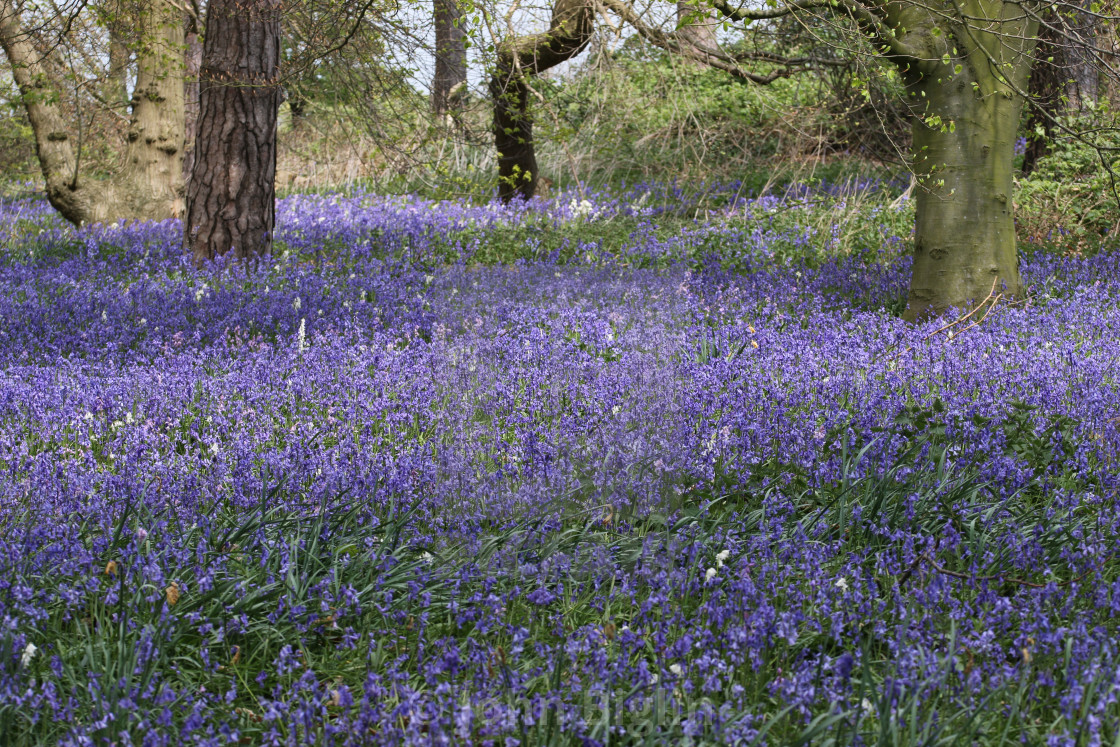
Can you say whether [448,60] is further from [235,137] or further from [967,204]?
[967,204]

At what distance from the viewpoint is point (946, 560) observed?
3.05 metres

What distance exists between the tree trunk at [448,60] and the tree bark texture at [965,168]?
10.5 ft

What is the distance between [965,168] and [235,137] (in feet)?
18.6

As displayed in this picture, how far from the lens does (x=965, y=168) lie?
6.41m

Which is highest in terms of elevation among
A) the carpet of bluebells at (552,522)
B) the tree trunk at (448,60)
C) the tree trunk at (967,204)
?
the tree trunk at (448,60)

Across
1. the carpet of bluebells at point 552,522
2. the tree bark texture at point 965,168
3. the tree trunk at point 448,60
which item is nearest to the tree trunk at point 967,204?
the tree bark texture at point 965,168

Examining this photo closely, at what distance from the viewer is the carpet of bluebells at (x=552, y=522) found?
7.30 feet

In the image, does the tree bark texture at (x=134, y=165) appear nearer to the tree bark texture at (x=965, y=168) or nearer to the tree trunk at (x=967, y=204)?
the tree bark texture at (x=965, y=168)

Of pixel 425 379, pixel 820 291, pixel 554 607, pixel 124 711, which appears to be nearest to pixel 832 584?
pixel 554 607

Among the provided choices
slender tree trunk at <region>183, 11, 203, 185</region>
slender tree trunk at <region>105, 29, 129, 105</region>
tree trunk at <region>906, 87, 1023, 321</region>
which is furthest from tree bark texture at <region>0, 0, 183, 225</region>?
tree trunk at <region>906, 87, 1023, 321</region>

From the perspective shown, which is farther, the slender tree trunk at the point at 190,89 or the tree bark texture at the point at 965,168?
the slender tree trunk at the point at 190,89

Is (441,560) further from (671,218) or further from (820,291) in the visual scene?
(671,218)

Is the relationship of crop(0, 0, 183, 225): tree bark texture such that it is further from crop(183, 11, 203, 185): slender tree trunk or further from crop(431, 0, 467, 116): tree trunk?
crop(431, 0, 467, 116): tree trunk

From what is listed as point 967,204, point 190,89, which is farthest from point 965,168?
point 190,89
